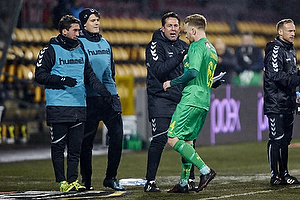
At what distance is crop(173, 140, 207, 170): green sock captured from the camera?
22.2ft

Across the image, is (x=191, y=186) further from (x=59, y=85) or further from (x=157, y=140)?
(x=59, y=85)

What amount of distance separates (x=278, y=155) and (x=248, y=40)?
11.5 meters

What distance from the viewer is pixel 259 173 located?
31.5 feet

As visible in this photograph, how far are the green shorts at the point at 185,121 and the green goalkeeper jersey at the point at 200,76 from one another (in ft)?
0.19

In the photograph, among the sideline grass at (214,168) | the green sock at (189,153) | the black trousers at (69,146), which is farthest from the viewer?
the black trousers at (69,146)

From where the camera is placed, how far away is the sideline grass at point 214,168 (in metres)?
7.01

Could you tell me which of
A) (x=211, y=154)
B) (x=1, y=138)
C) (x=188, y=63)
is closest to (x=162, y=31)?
(x=188, y=63)

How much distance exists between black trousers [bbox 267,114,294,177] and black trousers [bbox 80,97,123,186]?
183cm

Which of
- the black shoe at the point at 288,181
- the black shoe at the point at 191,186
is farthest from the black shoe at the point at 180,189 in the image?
the black shoe at the point at 288,181

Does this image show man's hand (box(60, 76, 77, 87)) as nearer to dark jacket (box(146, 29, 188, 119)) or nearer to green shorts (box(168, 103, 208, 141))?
dark jacket (box(146, 29, 188, 119))

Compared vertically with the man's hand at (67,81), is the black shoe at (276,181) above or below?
below

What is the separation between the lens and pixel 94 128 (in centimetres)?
764

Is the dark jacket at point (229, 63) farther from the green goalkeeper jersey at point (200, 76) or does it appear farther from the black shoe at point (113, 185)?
the green goalkeeper jersey at point (200, 76)

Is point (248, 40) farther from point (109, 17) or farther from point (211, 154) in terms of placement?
point (211, 154)
